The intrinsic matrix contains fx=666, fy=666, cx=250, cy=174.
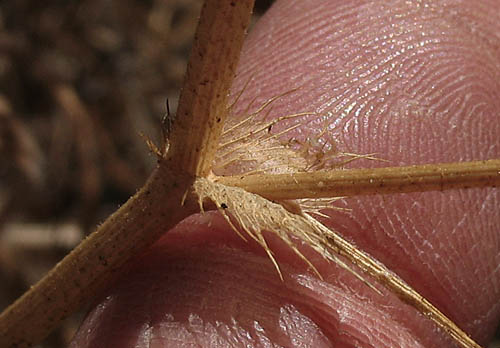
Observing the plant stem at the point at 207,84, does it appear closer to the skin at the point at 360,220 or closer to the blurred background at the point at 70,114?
the skin at the point at 360,220

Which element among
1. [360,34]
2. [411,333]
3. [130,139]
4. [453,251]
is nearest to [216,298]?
[411,333]

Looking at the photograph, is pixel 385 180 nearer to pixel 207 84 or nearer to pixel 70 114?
pixel 207 84

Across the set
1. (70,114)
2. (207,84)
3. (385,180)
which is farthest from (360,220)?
(70,114)

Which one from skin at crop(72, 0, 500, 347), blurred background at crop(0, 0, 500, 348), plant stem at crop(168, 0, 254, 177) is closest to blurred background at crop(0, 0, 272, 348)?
blurred background at crop(0, 0, 500, 348)

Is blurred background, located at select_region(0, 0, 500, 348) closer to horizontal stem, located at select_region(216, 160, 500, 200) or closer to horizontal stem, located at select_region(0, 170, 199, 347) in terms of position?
horizontal stem, located at select_region(0, 170, 199, 347)

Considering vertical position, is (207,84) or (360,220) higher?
(207,84)
